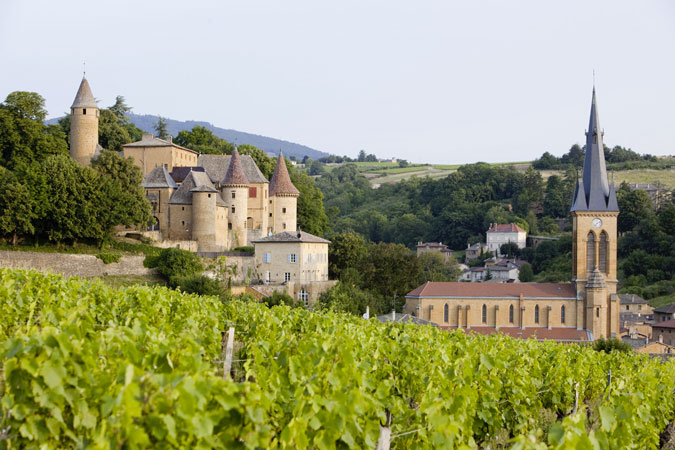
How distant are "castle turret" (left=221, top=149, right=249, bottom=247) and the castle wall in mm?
9334

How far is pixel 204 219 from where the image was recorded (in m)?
56.2

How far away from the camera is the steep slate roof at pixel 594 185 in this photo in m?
62.8

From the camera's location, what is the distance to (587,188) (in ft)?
208

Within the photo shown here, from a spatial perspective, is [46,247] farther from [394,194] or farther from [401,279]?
[394,194]

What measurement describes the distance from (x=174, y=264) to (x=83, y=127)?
13.7m

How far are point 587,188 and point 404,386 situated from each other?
50955 millimetres

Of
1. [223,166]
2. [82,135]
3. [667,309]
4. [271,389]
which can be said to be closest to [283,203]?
[223,166]

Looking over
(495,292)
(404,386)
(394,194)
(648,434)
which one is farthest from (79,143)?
(394,194)

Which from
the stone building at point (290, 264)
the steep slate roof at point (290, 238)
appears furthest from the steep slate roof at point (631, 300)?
the steep slate roof at point (290, 238)

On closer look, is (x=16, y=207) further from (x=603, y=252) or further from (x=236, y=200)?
(x=603, y=252)

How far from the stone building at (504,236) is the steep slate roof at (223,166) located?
58.2 metres

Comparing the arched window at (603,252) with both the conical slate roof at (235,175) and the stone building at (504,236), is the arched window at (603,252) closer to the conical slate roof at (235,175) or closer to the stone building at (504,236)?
the conical slate roof at (235,175)

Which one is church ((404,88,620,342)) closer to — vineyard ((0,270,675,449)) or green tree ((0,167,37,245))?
green tree ((0,167,37,245))

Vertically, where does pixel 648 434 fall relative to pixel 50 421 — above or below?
below
